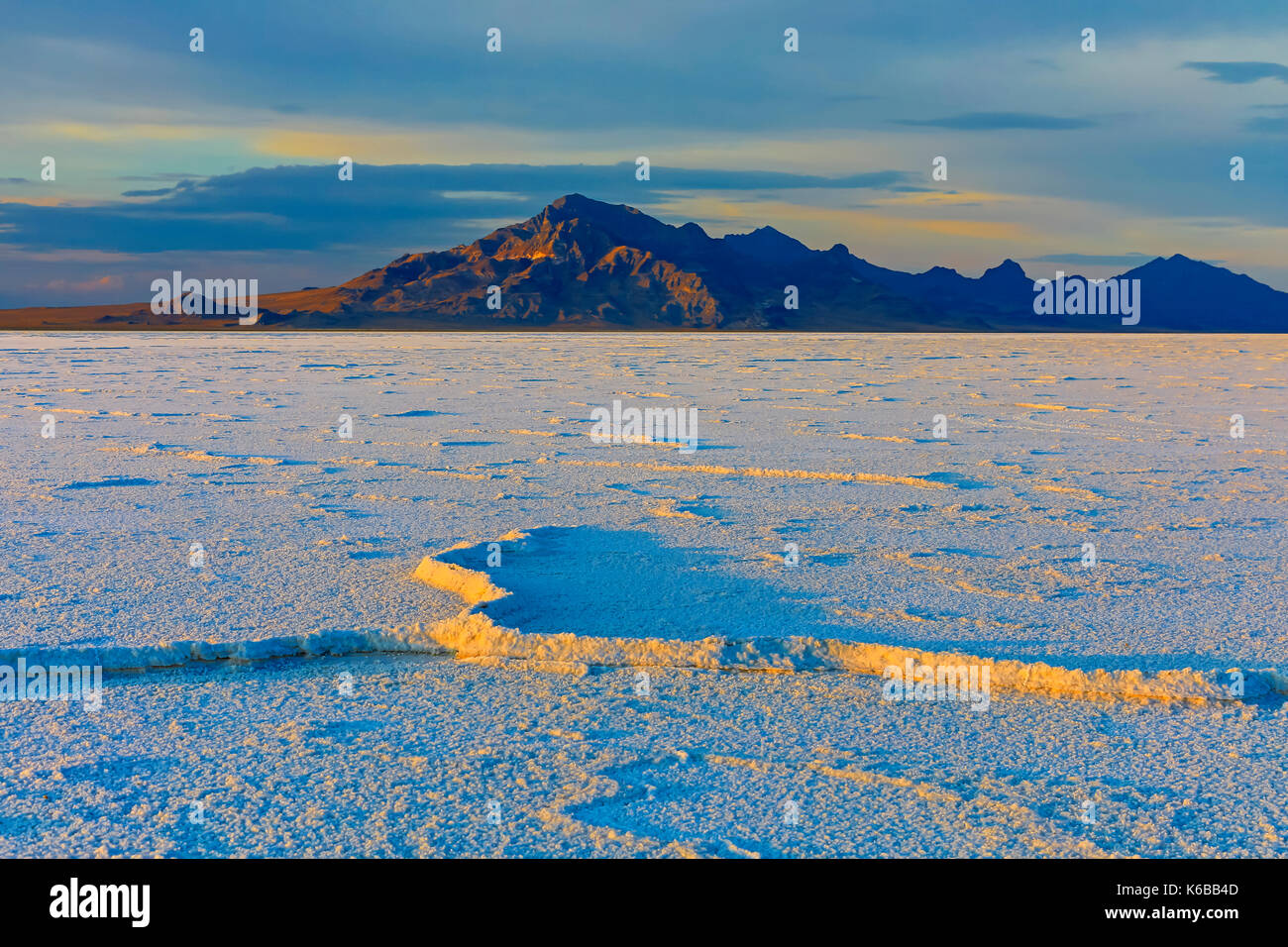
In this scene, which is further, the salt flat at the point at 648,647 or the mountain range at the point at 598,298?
the mountain range at the point at 598,298

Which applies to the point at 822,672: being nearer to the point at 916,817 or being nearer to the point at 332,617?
the point at 916,817

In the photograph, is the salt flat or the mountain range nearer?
the salt flat

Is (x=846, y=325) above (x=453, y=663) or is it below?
above

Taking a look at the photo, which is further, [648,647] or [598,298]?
[598,298]

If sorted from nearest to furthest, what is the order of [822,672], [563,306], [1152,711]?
[1152,711] < [822,672] < [563,306]

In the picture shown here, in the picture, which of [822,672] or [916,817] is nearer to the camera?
[916,817]

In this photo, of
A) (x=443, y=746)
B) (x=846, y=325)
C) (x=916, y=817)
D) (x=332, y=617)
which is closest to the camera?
(x=916, y=817)
